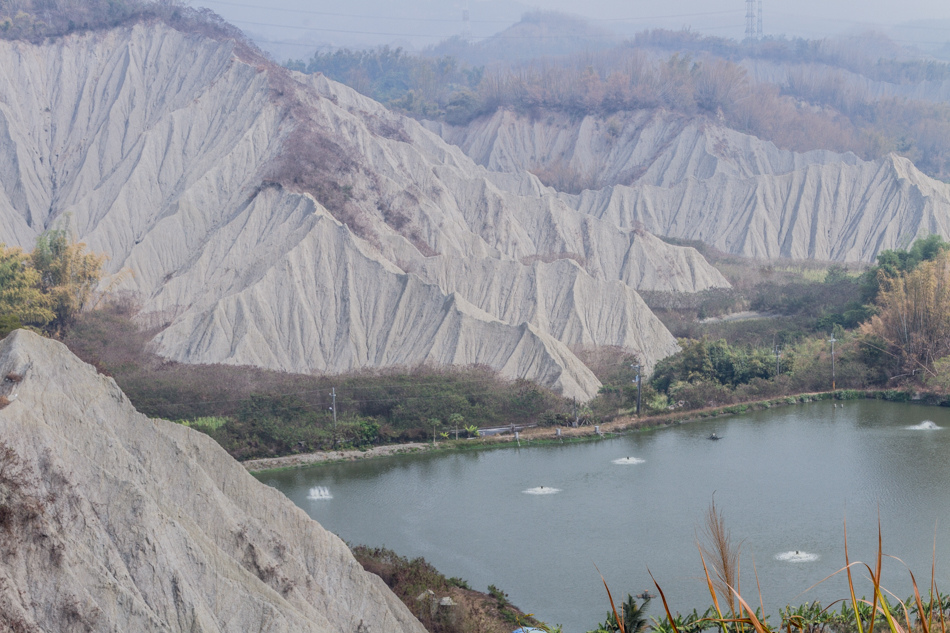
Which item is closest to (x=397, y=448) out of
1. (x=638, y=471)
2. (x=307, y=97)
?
(x=638, y=471)

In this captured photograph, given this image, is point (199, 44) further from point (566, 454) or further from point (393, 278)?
point (566, 454)

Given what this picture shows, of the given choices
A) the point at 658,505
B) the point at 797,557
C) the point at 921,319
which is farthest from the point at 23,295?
the point at 921,319

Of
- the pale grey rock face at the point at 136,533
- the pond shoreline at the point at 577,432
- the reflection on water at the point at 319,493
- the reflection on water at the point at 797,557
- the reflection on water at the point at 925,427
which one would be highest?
the pale grey rock face at the point at 136,533

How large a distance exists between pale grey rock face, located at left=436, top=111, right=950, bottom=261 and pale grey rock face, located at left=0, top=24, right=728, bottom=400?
17.6m

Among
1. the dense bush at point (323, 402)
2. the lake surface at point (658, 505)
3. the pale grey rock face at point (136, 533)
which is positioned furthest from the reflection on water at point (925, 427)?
the pale grey rock face at point (136, 533)

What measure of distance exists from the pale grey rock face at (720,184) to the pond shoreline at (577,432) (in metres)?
32.9

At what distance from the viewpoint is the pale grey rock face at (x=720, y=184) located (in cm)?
8638

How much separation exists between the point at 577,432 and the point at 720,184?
59970mm

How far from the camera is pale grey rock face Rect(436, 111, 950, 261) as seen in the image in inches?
3401

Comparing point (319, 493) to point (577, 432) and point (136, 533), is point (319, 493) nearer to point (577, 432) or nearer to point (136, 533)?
point (577, 432)

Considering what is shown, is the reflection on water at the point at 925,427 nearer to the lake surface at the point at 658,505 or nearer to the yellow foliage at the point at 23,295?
the lake surface at the point at 658,505

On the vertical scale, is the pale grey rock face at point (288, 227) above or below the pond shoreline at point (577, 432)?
above

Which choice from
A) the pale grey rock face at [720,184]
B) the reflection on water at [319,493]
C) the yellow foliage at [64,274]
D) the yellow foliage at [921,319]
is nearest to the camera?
the reflection on water at [319,493]

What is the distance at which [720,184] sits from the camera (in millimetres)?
95688
